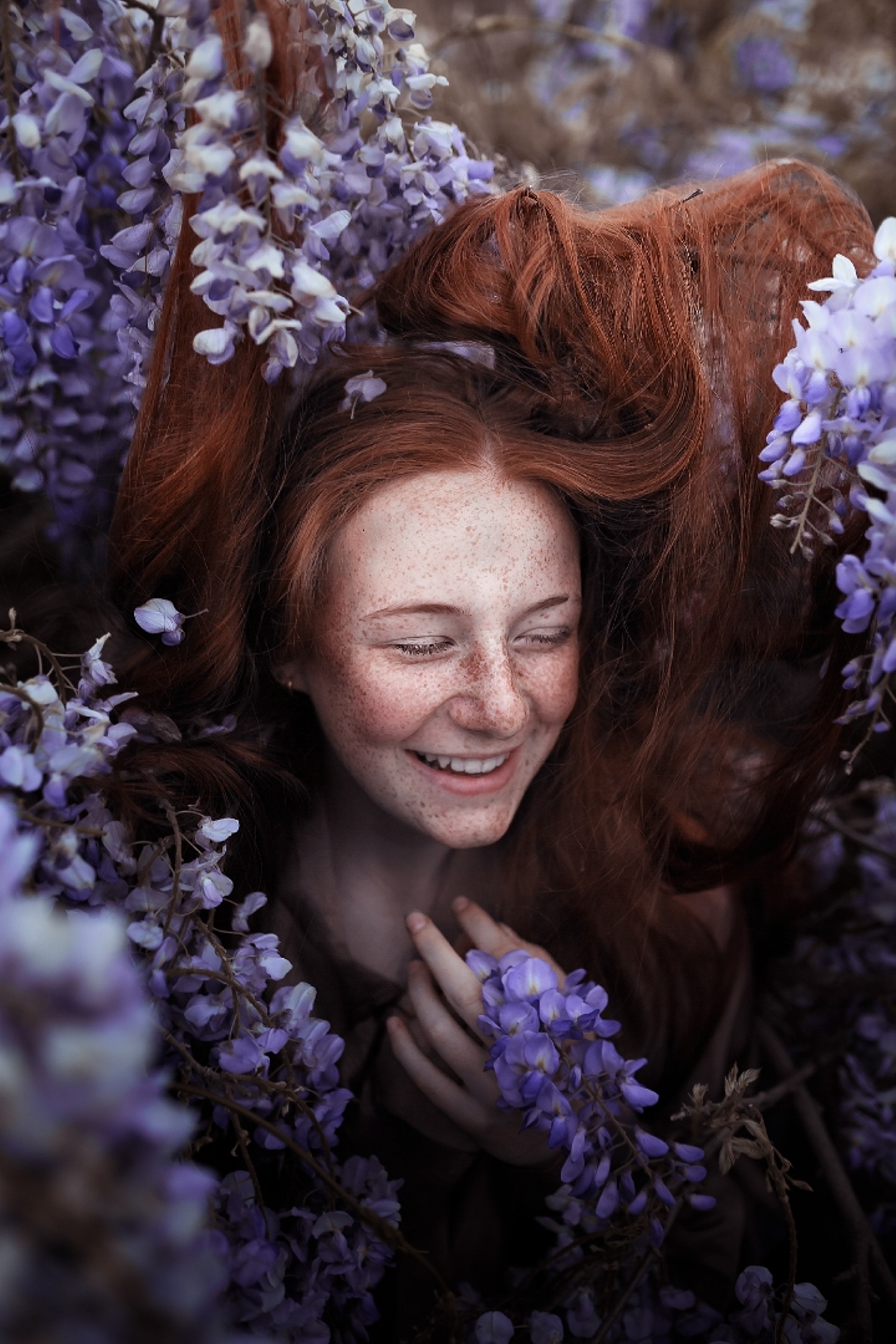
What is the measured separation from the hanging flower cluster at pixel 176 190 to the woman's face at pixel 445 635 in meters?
0.20

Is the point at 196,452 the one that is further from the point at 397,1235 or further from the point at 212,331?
the point at 397,1235

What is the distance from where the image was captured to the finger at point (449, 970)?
3.33 ft

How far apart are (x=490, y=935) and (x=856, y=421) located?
0.68 meters

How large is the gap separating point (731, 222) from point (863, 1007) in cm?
111

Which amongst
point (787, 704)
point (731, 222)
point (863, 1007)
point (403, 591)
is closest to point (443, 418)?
point (403, 591)

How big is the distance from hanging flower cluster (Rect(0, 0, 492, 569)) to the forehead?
0.56 ft

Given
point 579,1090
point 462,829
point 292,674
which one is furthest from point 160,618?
point 579,1090

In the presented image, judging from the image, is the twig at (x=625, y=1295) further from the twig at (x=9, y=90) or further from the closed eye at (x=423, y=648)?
the twig at (x=9, y=90)

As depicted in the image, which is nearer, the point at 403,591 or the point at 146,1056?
the point at 146,1056

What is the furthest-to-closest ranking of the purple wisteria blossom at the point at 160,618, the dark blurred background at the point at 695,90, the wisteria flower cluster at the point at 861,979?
the dark blurred background at the point at 695,90, the wisteria flower cluster at the point at 861,979, the purple wisteria blossom at the point at 160,618

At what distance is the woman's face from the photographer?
92 cm

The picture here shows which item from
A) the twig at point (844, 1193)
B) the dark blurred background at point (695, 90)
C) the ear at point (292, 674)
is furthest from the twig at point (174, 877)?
the dark blurred background at point (695, 90)

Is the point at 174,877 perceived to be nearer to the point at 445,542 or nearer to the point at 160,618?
the point at 160,618

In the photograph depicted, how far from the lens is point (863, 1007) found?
1.39 metres
